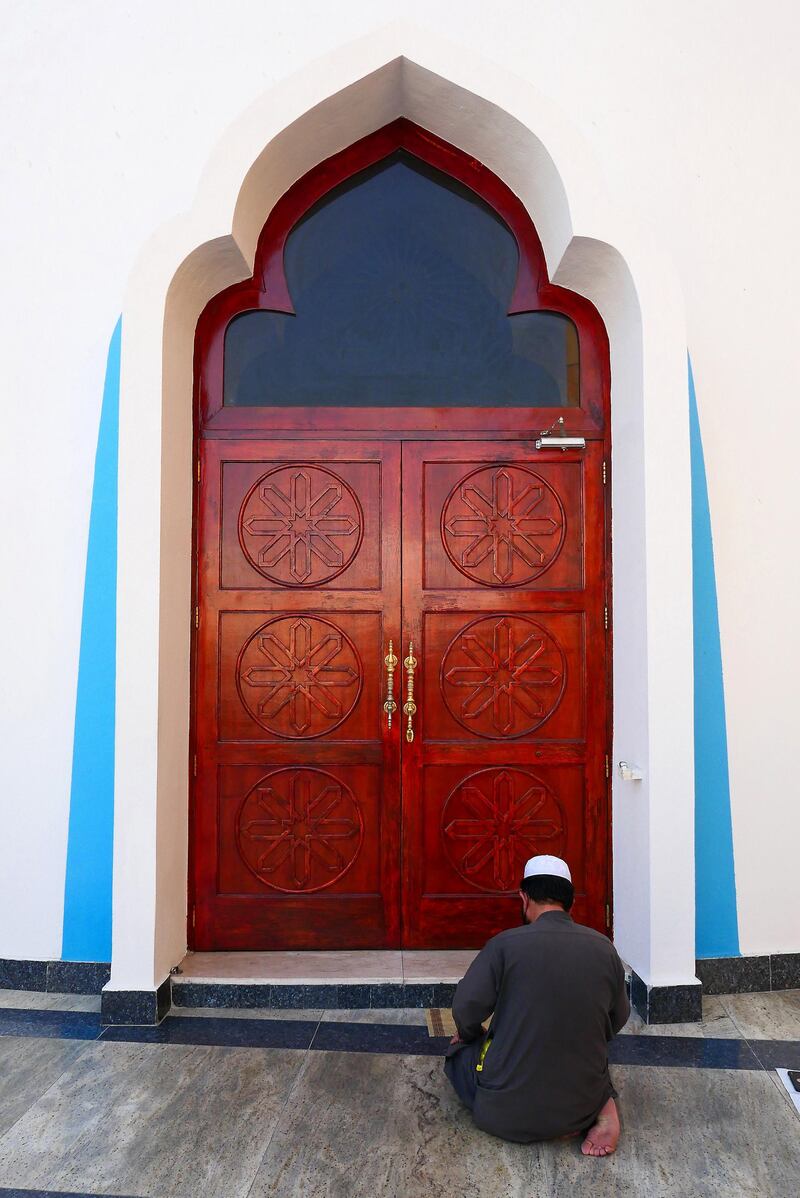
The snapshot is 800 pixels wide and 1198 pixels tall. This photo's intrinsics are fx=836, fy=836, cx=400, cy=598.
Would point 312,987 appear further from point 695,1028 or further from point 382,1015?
point 695,1028

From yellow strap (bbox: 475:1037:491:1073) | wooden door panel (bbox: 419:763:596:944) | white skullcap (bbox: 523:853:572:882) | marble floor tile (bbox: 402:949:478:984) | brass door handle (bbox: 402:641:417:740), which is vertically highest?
brass door handle (bbox: 402:641:417:740)

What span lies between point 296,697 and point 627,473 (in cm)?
172

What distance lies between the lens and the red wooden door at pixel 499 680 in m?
3.68

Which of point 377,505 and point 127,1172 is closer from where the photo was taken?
point 127,1172

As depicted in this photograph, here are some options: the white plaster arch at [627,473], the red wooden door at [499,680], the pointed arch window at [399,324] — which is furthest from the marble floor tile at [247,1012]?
the pointed arch window at [399,324]

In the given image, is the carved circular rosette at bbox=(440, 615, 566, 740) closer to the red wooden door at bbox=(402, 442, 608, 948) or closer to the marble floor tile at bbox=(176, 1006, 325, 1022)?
the red wooden door at bbox=(402, 442, 608, 948)

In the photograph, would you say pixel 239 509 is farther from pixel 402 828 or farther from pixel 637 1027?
pixel 637 1027

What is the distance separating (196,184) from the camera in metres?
3.47

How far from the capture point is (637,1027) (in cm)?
316

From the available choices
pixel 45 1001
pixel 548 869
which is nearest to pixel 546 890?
pixel 548 869

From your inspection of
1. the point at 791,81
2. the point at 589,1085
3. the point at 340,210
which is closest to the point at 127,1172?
the point at 589,1085

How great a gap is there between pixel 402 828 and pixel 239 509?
159 centimetres

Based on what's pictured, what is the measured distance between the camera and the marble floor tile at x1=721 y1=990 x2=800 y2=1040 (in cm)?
310

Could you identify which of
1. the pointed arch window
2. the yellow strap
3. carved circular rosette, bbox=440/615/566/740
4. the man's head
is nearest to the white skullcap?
the man's head
